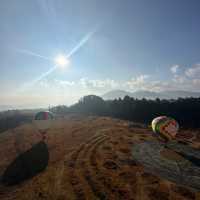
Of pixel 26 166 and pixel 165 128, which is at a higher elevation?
pixel 165 128

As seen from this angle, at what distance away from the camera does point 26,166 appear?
1231 centimetres

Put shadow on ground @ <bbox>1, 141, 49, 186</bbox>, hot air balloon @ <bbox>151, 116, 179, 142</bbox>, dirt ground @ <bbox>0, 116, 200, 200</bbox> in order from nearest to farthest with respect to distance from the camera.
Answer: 1. dirt ground @ <bbox>0, 116, 200, 200</bbox>
2. shadow on ground @ <bbox>1, 141, 49, 186</bbox>
3. hot air balloon @ <bbox>151, 116, 179, 142</bbox>

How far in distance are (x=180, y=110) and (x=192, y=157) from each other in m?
30.2

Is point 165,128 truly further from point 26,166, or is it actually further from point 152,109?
point 152,109

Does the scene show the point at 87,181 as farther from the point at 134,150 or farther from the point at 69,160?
the point at 134,150

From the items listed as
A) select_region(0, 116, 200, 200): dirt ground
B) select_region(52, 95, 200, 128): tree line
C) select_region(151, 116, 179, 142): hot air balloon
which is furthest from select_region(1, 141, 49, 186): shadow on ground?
select_region(52, 95, 200, 128): tree line

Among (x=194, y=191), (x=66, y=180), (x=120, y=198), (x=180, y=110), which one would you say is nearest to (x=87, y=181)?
(x=66, y=180)

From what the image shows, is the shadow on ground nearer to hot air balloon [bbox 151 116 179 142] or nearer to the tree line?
hot air balloon [bbox 151 116 179 142]

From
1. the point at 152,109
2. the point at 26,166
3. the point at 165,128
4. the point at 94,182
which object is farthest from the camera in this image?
the point at 152,109

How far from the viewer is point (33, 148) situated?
16.6 meters

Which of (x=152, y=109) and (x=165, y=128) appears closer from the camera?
(x=165, y=128)

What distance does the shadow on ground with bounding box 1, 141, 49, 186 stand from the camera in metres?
10.6

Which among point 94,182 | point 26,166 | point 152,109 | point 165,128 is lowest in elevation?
point 26,166

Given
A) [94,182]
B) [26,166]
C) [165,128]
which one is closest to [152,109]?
[165,128]
